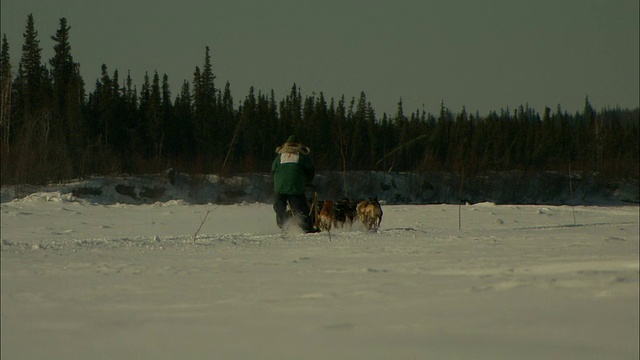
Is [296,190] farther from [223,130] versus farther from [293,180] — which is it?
[223,130]

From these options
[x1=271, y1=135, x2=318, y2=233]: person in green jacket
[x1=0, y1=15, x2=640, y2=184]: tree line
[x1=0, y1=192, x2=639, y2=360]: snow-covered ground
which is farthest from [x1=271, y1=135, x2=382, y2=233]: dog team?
[x1=0, y1=15, x2=640, y2=184]: tree line

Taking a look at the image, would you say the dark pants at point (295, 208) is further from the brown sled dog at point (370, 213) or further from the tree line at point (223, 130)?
the tree line at point (223, 130)

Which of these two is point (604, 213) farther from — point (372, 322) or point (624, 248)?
point (372, 322)

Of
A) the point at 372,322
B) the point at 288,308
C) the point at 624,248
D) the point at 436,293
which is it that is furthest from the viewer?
the point at 624,248

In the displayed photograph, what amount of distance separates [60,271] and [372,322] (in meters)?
2.57

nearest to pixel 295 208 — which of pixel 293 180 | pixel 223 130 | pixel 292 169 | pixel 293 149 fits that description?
pixel 293 180

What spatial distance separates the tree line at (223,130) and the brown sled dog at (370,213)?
1267 centimetres

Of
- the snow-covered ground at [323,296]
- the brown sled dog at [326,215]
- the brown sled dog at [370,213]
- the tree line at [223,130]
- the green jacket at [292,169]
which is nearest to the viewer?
the snow-covered ground at [323,296]

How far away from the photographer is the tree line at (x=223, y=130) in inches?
1321

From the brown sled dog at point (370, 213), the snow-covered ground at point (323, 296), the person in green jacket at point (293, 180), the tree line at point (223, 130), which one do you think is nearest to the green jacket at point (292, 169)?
the person in green jacket at point (293, 180)

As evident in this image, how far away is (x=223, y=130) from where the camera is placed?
54375mm

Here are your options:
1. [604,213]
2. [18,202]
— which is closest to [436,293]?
[18,202]

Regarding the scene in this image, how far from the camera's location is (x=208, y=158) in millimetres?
48125

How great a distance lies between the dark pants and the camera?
34.4 ft
